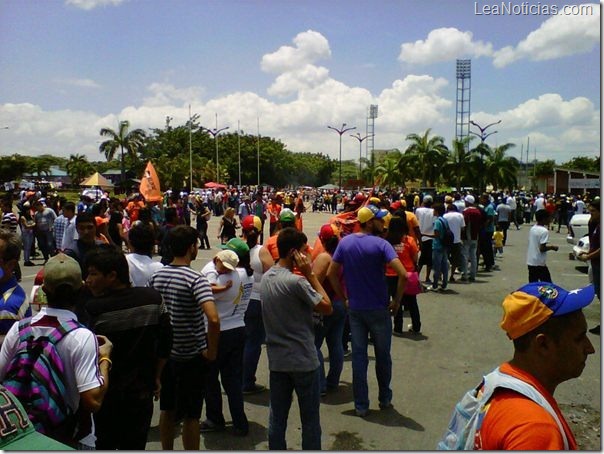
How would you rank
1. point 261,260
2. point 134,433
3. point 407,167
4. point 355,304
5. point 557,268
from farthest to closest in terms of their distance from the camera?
point 407,167 < point 557,268 < point 261,260 < point 355,304 < point 134,433

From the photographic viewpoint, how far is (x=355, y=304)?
5359 mm

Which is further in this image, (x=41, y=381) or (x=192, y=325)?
(x=192, y=325)

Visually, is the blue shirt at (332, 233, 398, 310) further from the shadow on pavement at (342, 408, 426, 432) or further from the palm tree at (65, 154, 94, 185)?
the palm tree at (65, 154, 94, 185)

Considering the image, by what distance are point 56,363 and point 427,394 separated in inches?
162

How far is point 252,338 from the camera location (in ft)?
19.0

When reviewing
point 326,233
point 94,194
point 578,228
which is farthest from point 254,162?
point 326,233

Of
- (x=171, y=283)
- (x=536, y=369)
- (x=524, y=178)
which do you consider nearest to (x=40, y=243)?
(x=171, y=283)

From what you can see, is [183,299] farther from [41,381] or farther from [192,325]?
[41,381]

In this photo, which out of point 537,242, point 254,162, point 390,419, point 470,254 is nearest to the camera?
point 390,419

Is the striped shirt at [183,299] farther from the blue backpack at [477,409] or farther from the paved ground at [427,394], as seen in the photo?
the blue backpack at [477,409]

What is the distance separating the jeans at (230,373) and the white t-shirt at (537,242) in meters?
5.92

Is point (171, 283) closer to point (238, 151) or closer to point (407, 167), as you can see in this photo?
point (407, 167)

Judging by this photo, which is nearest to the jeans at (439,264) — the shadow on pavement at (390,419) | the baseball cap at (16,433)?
the shadow on pavement at (390,419)

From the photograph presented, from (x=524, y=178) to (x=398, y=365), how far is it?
10445 cm
